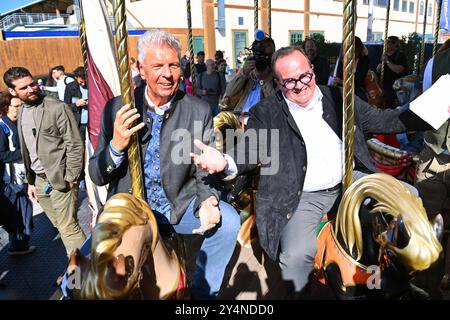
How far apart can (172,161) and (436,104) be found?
50.9 inches

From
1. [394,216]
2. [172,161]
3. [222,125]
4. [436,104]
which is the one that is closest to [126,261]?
[172,161]

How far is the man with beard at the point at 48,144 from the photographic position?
8.89 feet

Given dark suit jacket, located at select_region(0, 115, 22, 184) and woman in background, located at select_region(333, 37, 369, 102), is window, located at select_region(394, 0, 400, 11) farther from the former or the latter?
dark suit jacket, located at select_region(0, 115, 22, 184)

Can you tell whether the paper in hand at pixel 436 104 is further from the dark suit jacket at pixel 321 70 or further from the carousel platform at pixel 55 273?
the dark suit jacket at pixel 321 70

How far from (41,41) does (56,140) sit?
49.9 ft

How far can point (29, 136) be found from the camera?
277 centimetres

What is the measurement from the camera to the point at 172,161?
1.83 metres

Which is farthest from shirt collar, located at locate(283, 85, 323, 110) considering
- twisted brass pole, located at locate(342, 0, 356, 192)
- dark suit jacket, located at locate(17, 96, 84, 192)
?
dark suit jacket, located at locate(17, 96, 84, 192)

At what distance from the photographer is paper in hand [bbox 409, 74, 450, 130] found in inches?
70.5

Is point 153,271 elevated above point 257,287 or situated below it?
above

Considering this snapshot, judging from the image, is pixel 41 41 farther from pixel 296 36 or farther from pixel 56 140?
pixel 56 140

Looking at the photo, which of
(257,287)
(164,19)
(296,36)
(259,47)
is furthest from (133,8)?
(257,287)

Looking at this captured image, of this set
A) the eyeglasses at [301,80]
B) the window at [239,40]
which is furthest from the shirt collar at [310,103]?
the window at [239,40]

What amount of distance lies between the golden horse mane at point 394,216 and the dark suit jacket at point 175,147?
62cm
